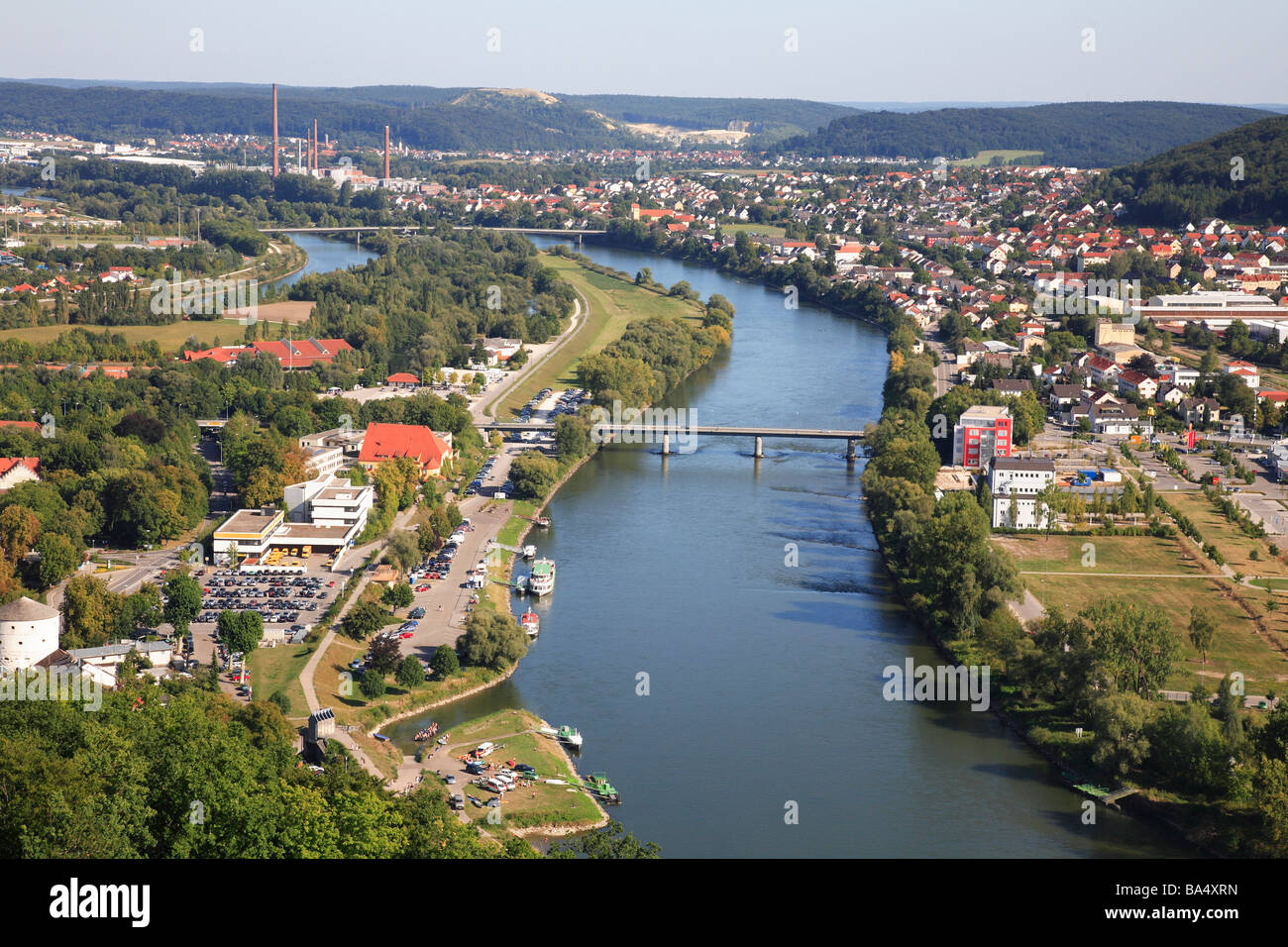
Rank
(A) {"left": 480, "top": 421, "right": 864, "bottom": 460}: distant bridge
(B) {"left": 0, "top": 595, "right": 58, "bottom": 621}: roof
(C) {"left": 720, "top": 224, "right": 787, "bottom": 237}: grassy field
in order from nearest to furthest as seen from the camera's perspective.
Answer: (B) {"left": 0, "top": 595, "right": 58, "bottom": 621}: roof → (A) {"left": 480, "top": 421, "right": 864, "bottom": 460}: distant bridge → (C) {"left": 720, "top": 224, "right": 787, "bottom": 237}: grassy field

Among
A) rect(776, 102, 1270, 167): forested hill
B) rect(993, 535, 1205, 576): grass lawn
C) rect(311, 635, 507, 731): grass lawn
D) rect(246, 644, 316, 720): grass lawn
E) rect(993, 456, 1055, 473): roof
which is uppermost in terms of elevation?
rect(776, 102, 1270, 167): forested hill

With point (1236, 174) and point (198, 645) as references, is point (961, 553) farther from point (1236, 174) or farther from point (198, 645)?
point (1236, 174)

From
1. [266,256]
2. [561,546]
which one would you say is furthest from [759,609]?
[266,256]

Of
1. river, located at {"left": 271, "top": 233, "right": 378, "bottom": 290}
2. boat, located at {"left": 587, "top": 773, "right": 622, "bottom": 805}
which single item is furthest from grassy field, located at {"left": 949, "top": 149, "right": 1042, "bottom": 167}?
boat, located at {"left": 587, "top": 773, "right": 622, "bottom": 805}

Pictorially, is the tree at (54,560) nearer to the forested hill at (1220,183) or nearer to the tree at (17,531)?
the tree at (17,531)

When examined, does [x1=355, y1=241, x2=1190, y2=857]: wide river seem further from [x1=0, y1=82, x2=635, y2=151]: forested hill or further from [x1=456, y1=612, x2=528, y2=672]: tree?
[x1=0, y1=82, x2=635, y2=151]: forested hill

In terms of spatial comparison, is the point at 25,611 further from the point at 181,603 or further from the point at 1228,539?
the point at 1228,539
